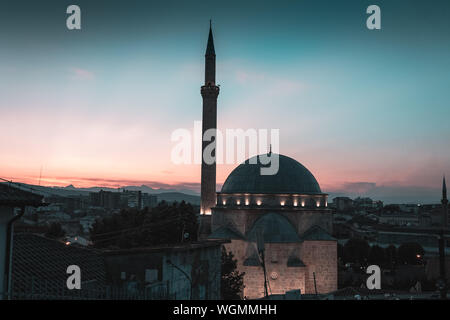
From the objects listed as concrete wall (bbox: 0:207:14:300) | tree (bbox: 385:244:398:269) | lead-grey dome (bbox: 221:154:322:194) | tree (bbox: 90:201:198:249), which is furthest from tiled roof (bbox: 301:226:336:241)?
concrete wall (bbox: 0:207:14:300)

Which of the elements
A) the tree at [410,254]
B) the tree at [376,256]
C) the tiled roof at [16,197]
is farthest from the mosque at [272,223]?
the tree at [410,254]

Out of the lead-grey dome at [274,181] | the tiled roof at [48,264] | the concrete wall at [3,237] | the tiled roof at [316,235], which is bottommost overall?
the tiled roof at [316,235]

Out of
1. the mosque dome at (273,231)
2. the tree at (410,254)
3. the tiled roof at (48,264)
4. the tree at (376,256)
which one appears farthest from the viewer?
the tree at (410,254)

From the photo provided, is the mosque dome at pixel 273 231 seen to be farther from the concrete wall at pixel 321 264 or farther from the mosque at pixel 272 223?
the concrete wall at pixel 321 264

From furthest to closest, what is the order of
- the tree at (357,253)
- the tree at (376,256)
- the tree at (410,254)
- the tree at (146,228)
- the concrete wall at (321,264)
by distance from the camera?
1. the tree at (410,254)
2. the tree at (357,253)
3. the tree at (376,256)
4. the tree at (146,228)
5. the concrete wall at (321,264)

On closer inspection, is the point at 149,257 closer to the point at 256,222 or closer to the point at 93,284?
the point at 93,284

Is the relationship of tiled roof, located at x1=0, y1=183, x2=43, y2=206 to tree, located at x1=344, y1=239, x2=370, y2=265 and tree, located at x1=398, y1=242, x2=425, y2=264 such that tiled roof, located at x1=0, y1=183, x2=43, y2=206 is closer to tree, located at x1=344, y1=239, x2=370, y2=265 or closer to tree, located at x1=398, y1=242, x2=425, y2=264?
tree, located at x1=344, y1=239, x2=370, y2=265

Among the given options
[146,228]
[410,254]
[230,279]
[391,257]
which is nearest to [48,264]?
[230,279]
